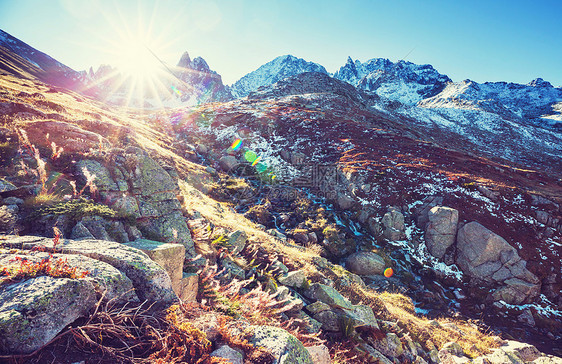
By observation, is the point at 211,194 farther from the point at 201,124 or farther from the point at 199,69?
the point at 199,69

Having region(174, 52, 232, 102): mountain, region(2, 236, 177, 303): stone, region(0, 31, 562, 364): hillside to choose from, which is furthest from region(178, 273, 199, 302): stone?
region(174, 52, 232, 102): mountain

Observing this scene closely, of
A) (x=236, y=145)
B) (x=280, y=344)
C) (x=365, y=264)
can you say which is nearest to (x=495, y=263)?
(x=365, y=264)

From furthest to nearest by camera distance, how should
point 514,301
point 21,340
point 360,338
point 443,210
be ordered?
point 443,210 < point 514,301 < point 360,338 < point 21,340

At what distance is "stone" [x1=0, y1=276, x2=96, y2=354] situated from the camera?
Answer: 5.79 feet

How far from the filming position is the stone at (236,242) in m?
7.27

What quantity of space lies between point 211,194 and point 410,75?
585 ft

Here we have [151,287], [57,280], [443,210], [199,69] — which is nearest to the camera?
[57,280]

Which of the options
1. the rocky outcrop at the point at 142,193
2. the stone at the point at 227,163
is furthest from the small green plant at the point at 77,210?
the stone at the point at 227,163

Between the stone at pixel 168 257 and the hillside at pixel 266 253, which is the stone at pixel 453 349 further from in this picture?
the stone at pixel 168 257

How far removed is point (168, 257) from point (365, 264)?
A: 37.3 ft

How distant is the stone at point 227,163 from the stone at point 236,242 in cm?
1764

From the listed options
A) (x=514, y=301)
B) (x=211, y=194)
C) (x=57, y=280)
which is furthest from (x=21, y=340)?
(x=514, y=301)

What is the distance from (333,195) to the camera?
19594mm

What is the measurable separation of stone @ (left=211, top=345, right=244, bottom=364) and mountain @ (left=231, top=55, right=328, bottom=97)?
17456cm
